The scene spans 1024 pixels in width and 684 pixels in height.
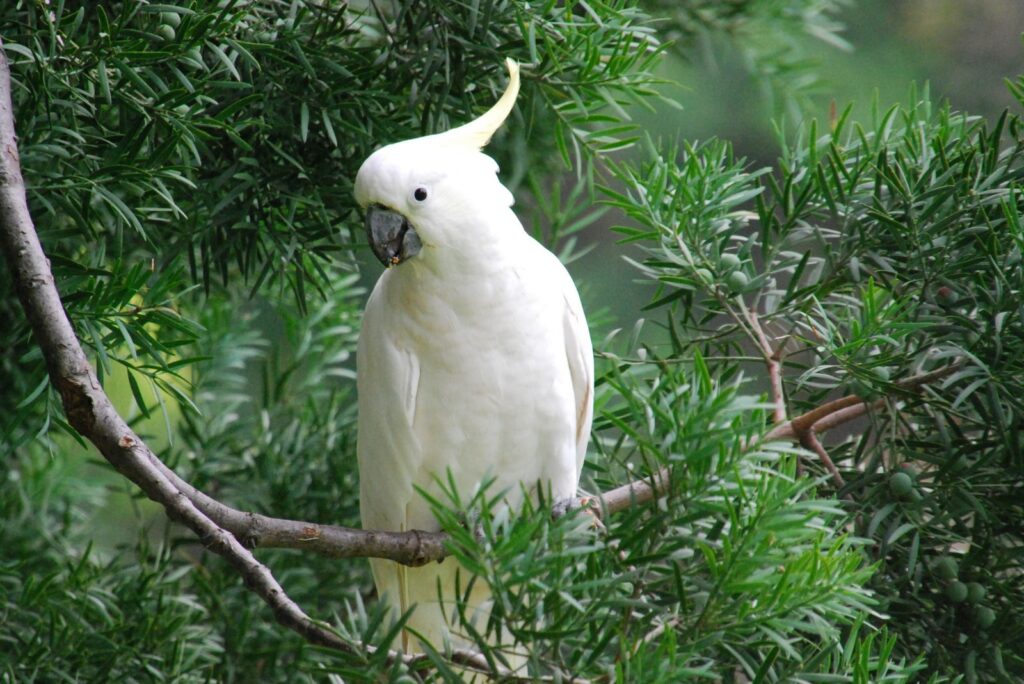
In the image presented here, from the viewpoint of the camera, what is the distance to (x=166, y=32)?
764 mm

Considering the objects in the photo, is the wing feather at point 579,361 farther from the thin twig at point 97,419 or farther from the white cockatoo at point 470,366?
the thin twig at point 97,419

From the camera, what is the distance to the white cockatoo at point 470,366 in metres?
0.87

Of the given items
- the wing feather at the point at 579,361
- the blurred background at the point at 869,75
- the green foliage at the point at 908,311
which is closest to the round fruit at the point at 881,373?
the green foliage at the point at 908,311

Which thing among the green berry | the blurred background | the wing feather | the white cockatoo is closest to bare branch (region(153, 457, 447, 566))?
the white cockatoo

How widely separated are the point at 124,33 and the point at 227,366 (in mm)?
659

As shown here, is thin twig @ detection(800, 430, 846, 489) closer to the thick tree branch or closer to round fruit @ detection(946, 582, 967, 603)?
round fruit @ detection(946, 582, 967, 603)

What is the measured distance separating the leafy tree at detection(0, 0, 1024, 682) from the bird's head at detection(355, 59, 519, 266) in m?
0.07

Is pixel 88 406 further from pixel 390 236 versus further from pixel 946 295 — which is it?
pixel 946 295

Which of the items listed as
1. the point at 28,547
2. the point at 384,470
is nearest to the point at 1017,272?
the point at 384,470

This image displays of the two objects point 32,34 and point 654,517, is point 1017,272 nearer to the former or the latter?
point 654,517

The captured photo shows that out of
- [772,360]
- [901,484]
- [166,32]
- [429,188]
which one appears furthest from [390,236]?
[901,484]

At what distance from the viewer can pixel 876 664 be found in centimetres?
64

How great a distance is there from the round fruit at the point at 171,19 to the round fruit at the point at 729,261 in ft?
1.55

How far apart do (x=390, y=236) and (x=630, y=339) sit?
258mm
